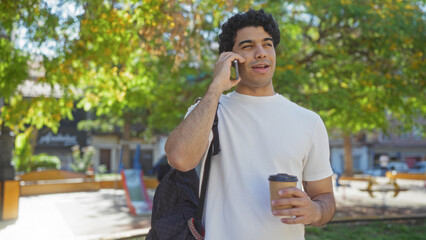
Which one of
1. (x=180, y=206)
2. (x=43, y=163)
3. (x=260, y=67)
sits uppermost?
(x=260, y=67)

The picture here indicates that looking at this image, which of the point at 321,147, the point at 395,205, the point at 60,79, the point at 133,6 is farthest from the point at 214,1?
the point at 395,205

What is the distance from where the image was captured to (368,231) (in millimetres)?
7379

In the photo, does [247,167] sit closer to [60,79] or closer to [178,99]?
[60,79]

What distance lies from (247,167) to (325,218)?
383mm

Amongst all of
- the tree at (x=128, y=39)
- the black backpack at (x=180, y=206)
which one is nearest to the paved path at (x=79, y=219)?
the tree at (x=128, y=39)

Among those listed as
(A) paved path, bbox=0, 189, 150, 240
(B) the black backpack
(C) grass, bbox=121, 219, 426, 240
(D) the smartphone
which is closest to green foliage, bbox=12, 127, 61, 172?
(A) paved path, bbox=0, 189, 150, 240

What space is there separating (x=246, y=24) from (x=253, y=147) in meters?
0.61

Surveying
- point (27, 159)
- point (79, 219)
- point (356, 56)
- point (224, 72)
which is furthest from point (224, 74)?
point (27, 159)

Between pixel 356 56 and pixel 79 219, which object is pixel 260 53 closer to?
pixel 79 219

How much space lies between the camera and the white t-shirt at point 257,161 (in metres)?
1.64

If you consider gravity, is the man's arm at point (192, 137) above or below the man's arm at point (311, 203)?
above

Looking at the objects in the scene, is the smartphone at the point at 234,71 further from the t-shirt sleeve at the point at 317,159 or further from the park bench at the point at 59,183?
the park bench at the point at 59,183

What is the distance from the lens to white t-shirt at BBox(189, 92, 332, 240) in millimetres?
1637

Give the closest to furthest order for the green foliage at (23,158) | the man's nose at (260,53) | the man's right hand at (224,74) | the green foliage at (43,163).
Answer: the man's right hand at (224,74) < the man's nose at (260,53) < the green foliage at (23,158) < the green foliage at (43,163)
